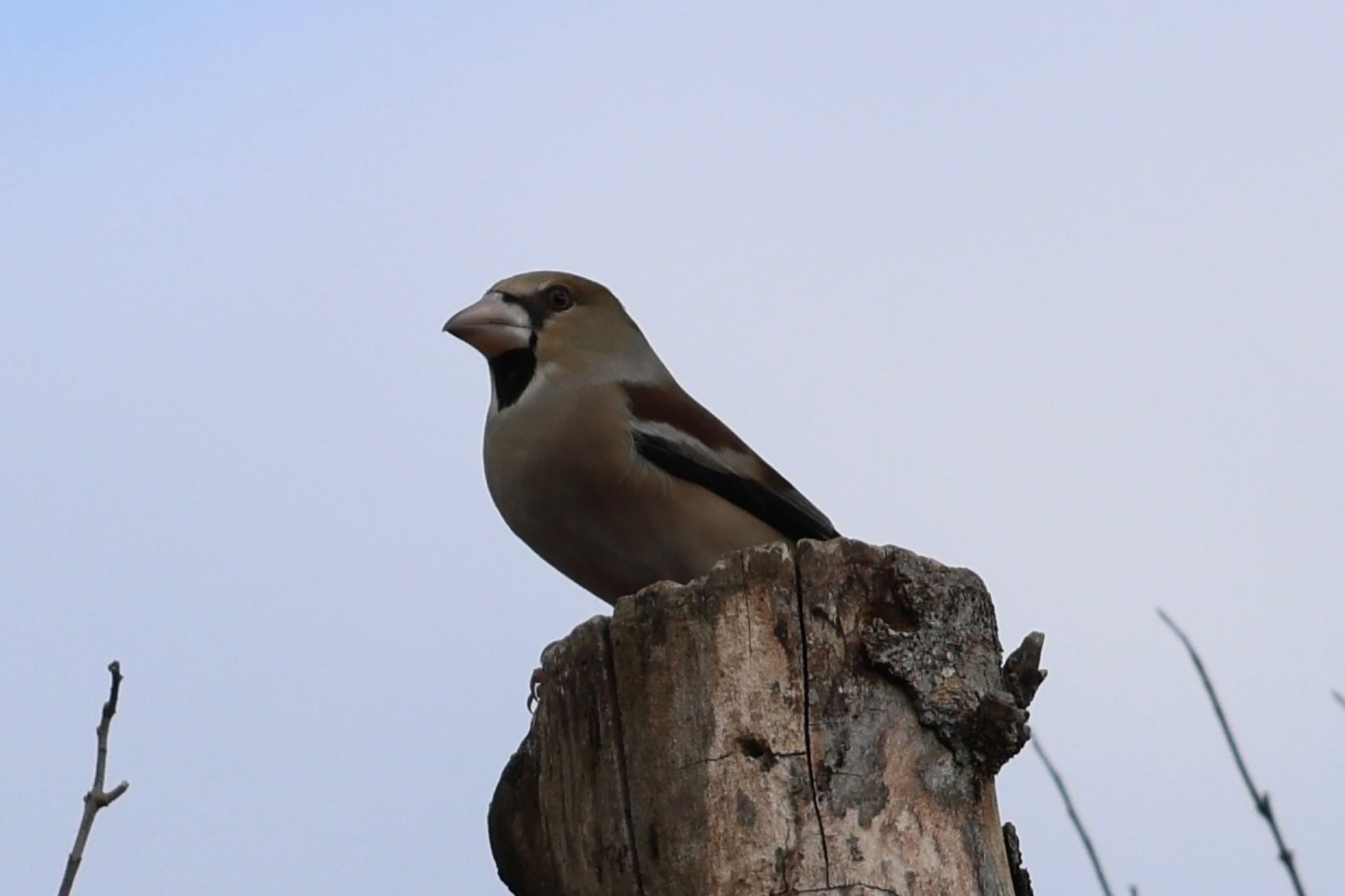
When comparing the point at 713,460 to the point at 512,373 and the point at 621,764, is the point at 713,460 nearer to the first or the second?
the point at 512,373

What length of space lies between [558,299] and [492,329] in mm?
302

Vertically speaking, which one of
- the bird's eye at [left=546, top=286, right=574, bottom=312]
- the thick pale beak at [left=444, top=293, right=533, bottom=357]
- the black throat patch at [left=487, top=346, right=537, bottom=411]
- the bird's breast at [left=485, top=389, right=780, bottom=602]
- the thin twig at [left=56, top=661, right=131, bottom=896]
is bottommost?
the thin twig at [left=56, top=661, right=131, bottom=896]

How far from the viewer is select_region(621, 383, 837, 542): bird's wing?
543 centimetres

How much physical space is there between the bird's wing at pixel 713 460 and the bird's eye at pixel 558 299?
1.63ft

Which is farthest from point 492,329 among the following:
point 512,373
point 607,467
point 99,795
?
point 99,795

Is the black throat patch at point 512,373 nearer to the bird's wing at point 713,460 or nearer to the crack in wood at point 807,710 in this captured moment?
the bird's wing at point 713,460

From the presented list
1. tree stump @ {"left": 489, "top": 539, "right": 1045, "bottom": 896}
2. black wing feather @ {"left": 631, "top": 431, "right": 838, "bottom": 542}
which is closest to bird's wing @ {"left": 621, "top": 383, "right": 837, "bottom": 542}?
black wing feather @ {"left": 631, "top": 431, "right": 838, "bottom": 542}

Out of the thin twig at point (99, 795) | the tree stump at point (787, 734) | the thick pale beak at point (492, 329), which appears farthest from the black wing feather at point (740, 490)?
the thin twig at point (99, 795)

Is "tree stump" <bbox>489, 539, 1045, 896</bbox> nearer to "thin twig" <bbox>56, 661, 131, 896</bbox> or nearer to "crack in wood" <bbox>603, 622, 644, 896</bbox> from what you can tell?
"crack in wood" <bbox>603, 622, 644, 896</bbox>

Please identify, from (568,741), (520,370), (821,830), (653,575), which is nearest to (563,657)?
(568,741)

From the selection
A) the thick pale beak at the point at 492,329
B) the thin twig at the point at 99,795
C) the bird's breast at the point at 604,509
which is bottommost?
the thin twig at the point at 99,795

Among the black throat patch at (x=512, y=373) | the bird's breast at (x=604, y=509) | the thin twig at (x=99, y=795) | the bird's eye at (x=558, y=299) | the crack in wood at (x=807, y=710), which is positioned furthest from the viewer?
the bird's eye at (x=558, y=299)

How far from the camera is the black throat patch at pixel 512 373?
5855 millimetres

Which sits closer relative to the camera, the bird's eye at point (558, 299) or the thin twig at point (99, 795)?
the thin twig at point (99, 795)
